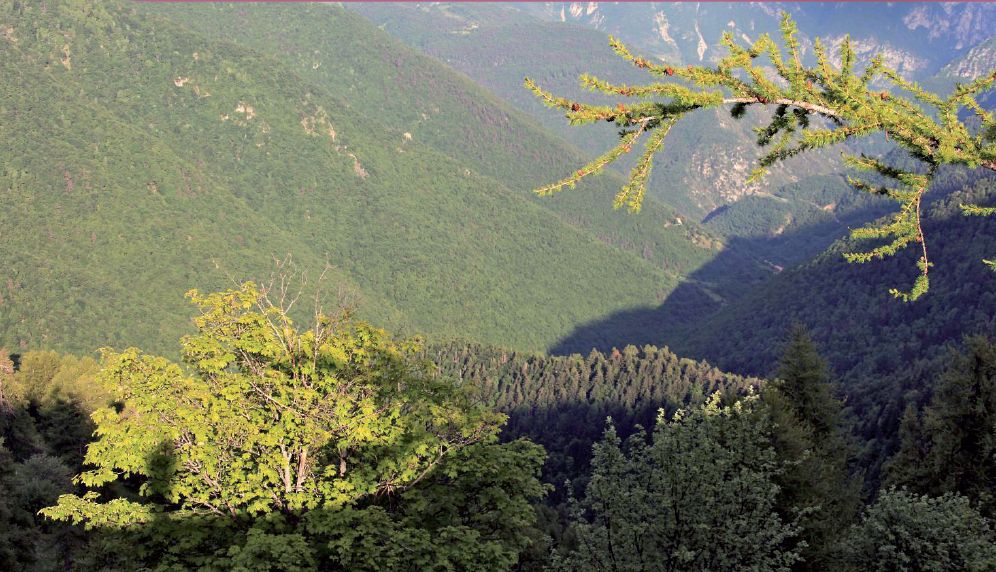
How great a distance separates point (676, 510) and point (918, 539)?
9923 mm

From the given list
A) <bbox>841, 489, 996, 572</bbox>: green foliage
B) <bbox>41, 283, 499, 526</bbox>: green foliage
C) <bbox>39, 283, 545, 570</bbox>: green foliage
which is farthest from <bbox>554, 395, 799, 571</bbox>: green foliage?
<bbox>41, 283, 499, 526</bbox>: green foliage

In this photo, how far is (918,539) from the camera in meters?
27.7

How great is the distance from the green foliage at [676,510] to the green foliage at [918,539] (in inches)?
162

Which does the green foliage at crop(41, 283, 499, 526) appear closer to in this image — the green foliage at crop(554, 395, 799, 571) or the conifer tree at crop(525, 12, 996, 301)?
the green foliage at crop(554, 395, 799, 571)

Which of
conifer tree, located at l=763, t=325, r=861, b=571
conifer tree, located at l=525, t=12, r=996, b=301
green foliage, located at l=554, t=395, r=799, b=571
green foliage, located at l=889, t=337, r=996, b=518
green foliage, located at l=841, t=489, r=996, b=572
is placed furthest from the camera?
green foliage, located at l=889, t=337, r=996, b=518

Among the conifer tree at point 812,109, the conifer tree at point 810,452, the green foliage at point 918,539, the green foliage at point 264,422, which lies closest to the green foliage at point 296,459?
the green foliage at point 264,422

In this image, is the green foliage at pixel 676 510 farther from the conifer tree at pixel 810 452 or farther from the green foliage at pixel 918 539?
the green foliage at pixel 918 539

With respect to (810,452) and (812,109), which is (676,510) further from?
(812,109)

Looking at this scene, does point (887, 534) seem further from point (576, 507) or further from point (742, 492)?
point (576, 507)

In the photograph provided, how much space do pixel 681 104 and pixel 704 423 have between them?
902 inches

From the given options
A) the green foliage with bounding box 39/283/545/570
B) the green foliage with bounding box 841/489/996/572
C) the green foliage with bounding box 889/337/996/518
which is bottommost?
the green foliage with bounding box 39/283/545/570

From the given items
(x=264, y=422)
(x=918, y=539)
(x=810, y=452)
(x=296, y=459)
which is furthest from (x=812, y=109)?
(x=810, y=452)

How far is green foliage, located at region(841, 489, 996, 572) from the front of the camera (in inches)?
1040

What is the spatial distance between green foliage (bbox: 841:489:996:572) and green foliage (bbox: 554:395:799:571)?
13.5 ft
